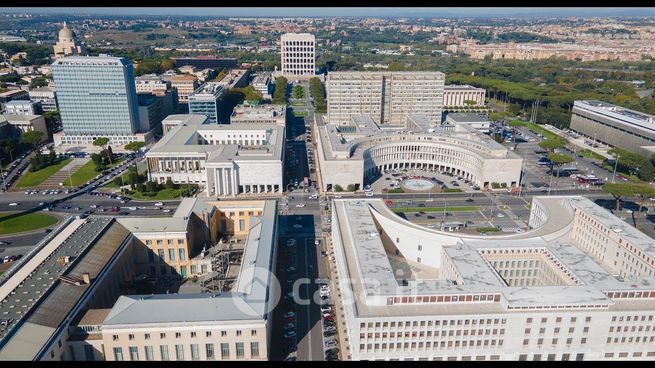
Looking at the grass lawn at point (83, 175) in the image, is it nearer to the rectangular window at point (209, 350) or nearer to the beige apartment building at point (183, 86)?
the beige apartment building at point (183, 86)

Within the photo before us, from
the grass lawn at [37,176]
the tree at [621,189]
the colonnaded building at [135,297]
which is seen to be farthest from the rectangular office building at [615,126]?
the grass lawn at [37,176]

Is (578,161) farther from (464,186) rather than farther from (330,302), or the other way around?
(330,302)

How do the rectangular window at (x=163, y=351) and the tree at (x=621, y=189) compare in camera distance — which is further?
the tree at (x=621, y=189)

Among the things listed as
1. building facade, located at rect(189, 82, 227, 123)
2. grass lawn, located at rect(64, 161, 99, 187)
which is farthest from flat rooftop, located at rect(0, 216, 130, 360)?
building facade, located at rect(189, 82, 227, 123)

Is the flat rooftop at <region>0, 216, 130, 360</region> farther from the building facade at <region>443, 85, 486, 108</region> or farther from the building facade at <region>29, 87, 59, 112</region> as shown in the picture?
the building facade at <region>443, 85, 486, 108</region>

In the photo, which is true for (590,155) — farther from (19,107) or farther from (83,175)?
(19,107)

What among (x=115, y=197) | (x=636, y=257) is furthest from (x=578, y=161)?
(x=115, y=197)

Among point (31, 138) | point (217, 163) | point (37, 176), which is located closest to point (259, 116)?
point (217, 163)
